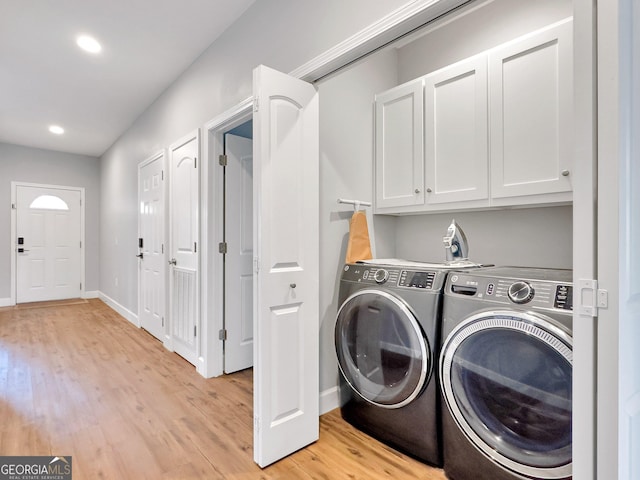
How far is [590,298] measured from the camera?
906mm

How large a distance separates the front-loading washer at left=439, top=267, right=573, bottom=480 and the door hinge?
0.39 metres

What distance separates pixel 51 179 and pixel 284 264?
6.41 metres

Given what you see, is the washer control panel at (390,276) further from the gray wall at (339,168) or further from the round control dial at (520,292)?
the round control dial at (520,292)

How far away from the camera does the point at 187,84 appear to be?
10.8ft

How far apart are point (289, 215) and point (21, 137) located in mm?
5881

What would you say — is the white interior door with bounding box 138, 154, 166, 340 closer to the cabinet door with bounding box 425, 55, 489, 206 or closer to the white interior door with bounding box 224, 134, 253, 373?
the white interior door with bounding box 224, 134, 253, 373

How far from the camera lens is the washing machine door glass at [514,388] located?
1.27 metres

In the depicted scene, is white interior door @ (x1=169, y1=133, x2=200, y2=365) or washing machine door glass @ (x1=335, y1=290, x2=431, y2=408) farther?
white interior door @ (x1=169, y1=133, x2=200, y2=365)

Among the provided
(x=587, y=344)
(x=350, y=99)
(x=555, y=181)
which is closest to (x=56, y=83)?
(x=350, y=99)

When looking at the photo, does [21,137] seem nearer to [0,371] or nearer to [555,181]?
[0,371]

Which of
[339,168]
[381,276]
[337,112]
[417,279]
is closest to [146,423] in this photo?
[381,276]

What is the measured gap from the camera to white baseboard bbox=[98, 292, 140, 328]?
182 inches

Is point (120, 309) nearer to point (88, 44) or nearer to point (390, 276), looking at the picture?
point (88, 44)

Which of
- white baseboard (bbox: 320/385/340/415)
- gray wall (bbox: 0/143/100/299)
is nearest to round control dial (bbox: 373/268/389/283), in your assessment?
white baseboard (bbox: 320/385/340/415)
